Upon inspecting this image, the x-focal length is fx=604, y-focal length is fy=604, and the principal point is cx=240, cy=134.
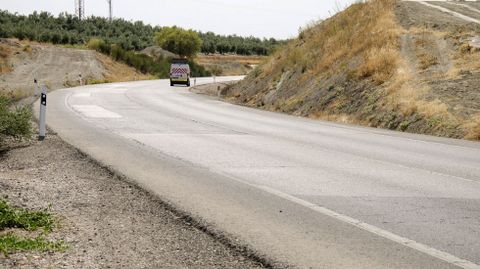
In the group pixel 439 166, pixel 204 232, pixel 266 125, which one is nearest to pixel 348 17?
pixel 266 125

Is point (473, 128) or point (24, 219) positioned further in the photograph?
point (473, 128)

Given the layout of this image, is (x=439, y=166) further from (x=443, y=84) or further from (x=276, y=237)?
(x=443, y=84)

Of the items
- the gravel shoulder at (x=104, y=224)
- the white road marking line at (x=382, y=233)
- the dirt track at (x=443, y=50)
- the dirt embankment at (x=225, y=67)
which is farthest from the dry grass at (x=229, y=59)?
the white road marking line at (x=382, y=233)

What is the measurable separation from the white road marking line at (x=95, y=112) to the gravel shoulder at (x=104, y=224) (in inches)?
368

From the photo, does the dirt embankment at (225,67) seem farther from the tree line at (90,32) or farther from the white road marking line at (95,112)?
the white road marking line at (95,112)

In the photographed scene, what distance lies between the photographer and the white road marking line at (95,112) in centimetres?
2024

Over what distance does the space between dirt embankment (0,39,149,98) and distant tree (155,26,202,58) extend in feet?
119

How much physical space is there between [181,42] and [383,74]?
260 feet

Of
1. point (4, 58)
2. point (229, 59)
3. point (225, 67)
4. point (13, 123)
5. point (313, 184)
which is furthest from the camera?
point (229, 59)

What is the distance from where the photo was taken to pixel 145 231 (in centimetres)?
646

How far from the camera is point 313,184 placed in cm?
922


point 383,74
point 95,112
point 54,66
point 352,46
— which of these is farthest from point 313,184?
point 54,66

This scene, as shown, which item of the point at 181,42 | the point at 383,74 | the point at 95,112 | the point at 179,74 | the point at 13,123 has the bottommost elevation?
the point at 95,112

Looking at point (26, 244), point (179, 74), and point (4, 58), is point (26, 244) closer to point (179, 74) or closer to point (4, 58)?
point (179, 74)
